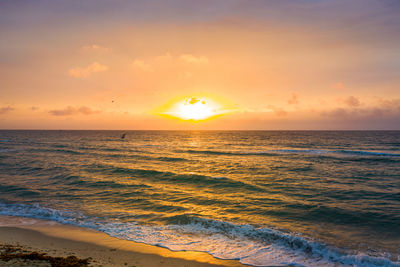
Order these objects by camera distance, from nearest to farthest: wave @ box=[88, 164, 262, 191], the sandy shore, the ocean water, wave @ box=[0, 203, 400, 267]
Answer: the sandy shore → wave @ box=[0, 203, 400, 267] → the ocean water → wave @ box=[88, 164, 262, 191]

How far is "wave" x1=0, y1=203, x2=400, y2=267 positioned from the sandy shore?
1.56 ft

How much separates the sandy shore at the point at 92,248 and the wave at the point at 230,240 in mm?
477

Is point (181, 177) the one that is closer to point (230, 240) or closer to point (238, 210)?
point (238, 210)

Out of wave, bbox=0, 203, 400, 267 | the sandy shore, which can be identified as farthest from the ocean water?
the sandy shore

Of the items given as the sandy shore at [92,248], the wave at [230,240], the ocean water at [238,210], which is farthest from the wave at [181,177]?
the sandy shore at [92,248]

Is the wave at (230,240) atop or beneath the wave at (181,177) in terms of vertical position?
beneath

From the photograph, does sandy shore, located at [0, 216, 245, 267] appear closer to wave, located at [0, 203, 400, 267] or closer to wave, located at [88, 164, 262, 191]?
wave, located at [0, 203, 400, 267]

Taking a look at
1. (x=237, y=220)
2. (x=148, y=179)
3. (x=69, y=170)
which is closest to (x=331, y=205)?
(x=237, y=220)

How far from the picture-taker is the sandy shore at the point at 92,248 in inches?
316

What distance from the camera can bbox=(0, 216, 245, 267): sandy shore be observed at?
8.03m

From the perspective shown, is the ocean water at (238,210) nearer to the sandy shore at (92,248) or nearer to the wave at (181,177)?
the wave at (181,177)

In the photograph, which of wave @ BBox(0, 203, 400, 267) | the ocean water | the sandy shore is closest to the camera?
the sandy shore

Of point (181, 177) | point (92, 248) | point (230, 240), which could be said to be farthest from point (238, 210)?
point (181, 177)

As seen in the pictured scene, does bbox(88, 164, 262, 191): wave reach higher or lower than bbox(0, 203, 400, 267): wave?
higher
